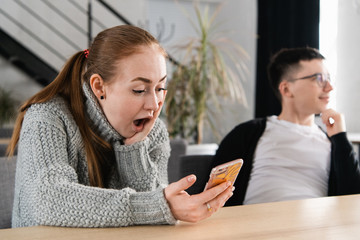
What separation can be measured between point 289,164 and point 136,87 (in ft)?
3.37

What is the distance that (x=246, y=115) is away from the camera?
19.6 ft

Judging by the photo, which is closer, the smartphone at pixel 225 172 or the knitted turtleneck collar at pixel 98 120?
the smartphone at pixel 225 172

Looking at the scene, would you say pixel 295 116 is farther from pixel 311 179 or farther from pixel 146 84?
pixel 146 84

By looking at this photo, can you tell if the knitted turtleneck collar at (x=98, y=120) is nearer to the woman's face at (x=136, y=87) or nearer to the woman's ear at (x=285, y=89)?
the woman's face at (x=136, y=87)

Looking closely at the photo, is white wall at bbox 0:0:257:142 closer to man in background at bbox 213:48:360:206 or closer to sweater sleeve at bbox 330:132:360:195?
man in background at bbox 213:48:360:206

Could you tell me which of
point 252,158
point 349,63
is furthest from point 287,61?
point 349,63

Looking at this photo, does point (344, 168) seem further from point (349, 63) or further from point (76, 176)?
point (349, 63)

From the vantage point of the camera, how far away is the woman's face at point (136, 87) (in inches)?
42.9

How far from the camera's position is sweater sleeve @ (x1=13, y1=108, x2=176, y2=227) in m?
0.90

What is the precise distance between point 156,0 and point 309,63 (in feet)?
15.3

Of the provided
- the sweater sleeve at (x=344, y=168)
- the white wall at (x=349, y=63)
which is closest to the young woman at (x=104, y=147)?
the sweater sleeve at (x=344, y=168)

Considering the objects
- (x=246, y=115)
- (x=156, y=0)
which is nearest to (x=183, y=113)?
(x=246, y=115)

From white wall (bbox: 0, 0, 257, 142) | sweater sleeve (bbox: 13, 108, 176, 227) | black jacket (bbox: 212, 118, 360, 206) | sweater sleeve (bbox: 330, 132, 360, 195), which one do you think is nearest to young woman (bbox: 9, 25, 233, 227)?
sweater sleeve (bbox: 13, 108, 176, 227)

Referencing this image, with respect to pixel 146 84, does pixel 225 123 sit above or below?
below
